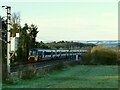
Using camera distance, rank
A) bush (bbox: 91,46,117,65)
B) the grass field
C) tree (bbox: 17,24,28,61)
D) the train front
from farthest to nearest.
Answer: bush (bbox: 91,46,117,65)
the train front
tree (bbox: 17,24,28,61)
the grass field

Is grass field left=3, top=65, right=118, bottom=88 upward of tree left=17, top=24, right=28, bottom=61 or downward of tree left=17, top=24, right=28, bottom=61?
downward

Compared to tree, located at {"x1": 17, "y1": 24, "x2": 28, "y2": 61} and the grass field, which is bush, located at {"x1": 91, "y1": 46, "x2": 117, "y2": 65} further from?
the grass field

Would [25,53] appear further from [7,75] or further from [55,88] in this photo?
[55,88]

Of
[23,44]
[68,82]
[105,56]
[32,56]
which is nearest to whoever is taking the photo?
[68,82]

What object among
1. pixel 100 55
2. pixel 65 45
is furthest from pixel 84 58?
pixel 65 45

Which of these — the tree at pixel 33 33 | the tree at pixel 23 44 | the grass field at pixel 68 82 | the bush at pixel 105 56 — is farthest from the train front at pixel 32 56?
A: the grass field at pixel 68 82

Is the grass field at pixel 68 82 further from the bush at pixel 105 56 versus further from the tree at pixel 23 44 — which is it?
the bush at pixel 105 56

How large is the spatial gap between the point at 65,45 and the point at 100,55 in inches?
2816

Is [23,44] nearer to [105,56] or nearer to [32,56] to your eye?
[32,56]

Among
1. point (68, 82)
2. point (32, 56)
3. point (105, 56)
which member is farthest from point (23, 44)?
point (68, 82)

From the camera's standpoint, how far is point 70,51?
141250 mm

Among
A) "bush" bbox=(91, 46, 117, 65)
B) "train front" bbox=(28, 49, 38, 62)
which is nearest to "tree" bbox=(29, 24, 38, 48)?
"train front" bbox=(28, 49, 38, 62)

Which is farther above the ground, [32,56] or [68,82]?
[32,56]

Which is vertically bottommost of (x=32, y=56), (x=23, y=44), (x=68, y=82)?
(x=68, y=82)
